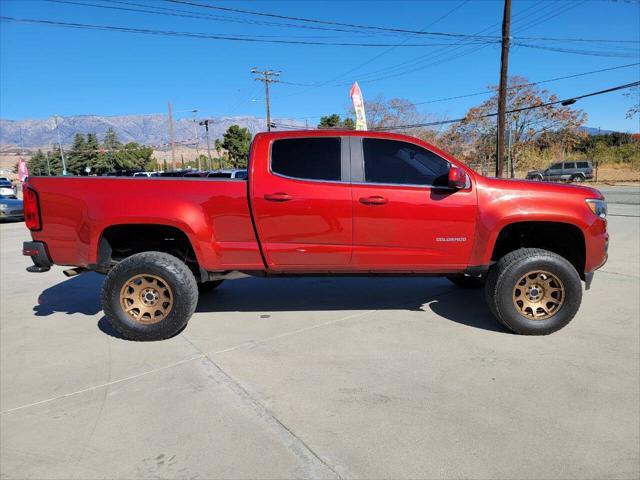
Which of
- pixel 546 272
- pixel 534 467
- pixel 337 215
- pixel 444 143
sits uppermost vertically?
pixel 444 143

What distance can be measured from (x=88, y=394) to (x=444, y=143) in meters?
44.7

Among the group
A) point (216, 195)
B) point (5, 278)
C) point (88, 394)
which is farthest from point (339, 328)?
point (5, 278)

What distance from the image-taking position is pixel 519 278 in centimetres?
389

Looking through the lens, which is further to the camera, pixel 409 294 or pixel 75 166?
pixel 75 166

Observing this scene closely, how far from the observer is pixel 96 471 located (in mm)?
2258

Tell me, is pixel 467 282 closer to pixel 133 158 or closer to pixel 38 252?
pixel 38 252

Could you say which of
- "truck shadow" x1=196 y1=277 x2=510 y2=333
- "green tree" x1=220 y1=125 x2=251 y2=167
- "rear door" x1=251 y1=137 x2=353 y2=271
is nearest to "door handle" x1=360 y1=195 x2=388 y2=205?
"rear door" x1=251 y1=137 x2=353 y2=271

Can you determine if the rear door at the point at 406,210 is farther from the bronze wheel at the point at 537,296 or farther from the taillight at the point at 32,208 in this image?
the taillight at the point at 32,208

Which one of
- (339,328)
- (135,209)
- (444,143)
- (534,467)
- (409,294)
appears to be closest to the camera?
(534,467)

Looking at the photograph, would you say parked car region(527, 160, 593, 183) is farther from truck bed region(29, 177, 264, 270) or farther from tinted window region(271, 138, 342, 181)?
truck bed region(29, 177, 264, 270)

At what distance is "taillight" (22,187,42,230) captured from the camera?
3945 mm

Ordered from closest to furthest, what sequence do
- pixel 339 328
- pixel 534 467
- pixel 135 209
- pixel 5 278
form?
pixel 534 467
pixel 135 209
pixel 339 328
pixel 5 278

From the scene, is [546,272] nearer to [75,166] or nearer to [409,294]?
[409,294]

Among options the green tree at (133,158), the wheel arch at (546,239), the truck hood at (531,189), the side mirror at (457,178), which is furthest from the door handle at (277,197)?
the green tree at (133,158)
